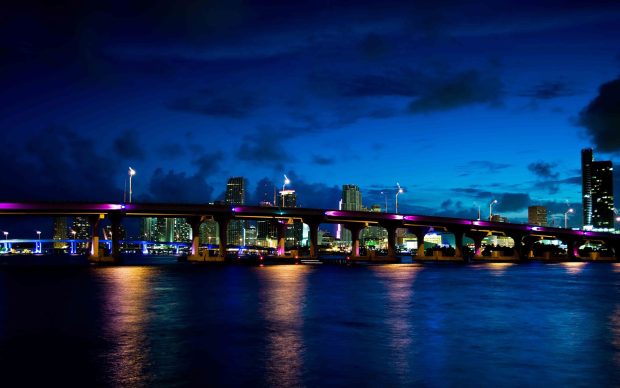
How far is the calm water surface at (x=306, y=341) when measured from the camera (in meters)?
19.6

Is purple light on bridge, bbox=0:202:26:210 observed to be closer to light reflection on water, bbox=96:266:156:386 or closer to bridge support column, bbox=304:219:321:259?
bridge support column, bbox=304:219:321:259

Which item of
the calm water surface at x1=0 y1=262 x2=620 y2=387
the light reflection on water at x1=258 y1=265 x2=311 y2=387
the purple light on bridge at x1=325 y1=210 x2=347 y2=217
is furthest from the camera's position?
the purple light on bridge at x1=325 y1=210 x2=347 y2=217

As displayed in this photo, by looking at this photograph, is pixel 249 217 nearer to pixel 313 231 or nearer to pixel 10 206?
pixel 313 231

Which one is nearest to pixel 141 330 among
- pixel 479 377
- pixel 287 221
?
pixel 479 377

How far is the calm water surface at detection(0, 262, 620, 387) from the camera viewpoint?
1963 centimetres

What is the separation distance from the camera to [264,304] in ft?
141

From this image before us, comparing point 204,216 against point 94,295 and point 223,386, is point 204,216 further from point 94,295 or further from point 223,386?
point 223,386

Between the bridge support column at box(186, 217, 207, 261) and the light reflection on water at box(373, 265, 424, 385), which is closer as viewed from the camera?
the light reflection on water at box(373, 265, 424, 385)

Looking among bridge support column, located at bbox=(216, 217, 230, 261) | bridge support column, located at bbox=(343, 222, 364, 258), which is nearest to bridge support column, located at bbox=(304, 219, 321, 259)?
bridge support column, located at bbox=(343, 222, 364, 258)

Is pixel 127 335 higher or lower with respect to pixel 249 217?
lower

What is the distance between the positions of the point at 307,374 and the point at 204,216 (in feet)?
416

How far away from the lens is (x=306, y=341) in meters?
26.7

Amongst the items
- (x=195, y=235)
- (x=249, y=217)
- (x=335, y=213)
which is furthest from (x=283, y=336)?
(x=249, y=217)

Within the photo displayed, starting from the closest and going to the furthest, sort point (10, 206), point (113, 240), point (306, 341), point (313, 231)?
1. point (306, 341)
2. point (10, 206)
3. point (113, 240)
4. point (313, 231)
